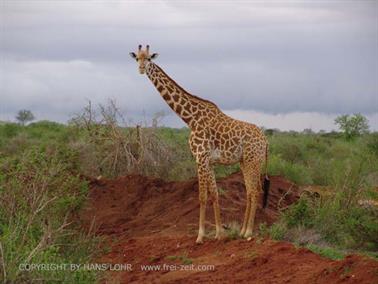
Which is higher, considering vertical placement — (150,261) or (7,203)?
(7,203)

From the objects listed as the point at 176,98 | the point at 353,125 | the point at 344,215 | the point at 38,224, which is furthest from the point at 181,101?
the point at 353,125

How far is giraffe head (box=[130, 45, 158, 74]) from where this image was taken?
15.0 m

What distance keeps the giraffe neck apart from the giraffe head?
0.34 ft

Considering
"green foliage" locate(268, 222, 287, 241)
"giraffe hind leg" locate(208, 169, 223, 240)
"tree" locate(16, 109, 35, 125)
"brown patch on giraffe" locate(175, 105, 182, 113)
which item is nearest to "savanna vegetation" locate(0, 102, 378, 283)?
"green foliage" locate(268, 222, 287, 241)

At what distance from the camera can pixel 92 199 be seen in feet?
59.7

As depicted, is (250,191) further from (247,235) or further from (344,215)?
(344,215)

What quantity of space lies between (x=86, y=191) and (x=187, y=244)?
6.68ft

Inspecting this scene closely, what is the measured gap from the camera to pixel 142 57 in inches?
591

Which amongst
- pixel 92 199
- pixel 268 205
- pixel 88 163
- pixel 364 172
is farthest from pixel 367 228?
pixel 88 163

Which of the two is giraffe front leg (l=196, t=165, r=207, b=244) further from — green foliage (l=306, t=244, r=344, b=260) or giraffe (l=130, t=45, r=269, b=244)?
green foliage (l=306, t=244, r=344, b=260)

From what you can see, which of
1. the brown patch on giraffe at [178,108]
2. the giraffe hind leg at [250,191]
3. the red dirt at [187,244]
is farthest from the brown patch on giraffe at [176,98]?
the red dirt at [187,244]

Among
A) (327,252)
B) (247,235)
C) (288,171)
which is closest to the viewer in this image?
(327,252)

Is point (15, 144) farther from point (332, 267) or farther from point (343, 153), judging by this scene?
point (332, 267)

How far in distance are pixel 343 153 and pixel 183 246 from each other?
716 inches
